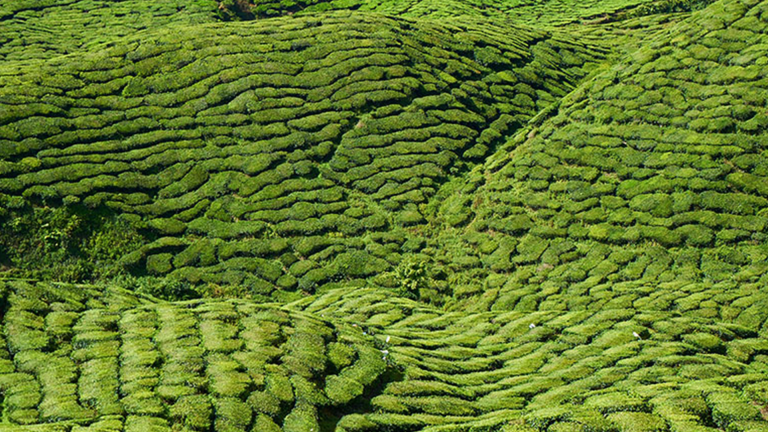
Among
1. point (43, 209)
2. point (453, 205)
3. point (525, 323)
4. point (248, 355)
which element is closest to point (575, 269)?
point (525, 323)

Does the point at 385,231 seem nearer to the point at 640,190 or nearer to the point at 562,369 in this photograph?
the point at 640,190

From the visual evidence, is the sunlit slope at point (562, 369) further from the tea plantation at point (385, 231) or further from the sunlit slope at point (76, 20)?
the sunlit slope at point (76, 20)

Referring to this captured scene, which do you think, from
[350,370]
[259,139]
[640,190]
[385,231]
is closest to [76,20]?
[259,139]

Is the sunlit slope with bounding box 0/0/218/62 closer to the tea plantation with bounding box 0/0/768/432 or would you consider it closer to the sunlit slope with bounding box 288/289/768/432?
the tea plantation with bounding box 0/0/768/432

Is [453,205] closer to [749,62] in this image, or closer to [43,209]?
[749,62]

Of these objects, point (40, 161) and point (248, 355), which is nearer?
point (248, 355)

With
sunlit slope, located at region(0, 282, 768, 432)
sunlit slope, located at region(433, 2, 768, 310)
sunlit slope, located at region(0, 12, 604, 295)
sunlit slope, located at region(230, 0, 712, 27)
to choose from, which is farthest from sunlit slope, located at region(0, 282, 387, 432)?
sunlit slope, located at region(230, 0, 712, 27)
